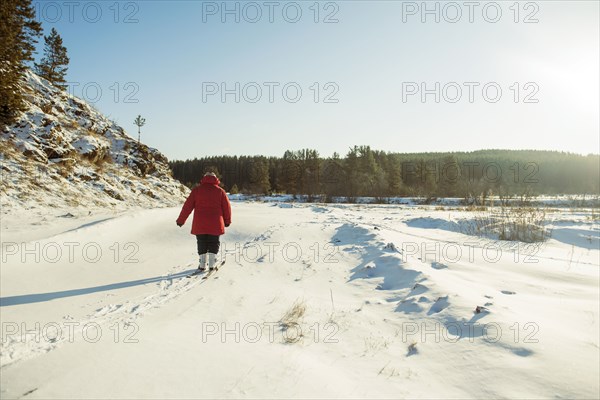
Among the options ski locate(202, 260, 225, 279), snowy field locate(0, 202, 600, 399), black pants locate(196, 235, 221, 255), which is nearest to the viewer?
snowy field locate(0, 202, 600, 399)

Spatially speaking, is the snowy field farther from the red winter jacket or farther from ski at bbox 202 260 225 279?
the red winter jacket

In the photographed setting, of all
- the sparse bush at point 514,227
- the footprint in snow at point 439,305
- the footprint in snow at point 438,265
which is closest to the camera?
the footprint in snow at point 439,305

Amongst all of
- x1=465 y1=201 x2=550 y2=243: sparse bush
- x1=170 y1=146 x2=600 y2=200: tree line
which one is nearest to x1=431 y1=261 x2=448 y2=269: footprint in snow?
x1=465 y1=201 x2=550 y2=243: sparse bush

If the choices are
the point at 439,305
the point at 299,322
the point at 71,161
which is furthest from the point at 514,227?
the point at 71,161

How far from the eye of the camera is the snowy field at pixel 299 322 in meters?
2.32

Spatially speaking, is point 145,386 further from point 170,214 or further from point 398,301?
point 170,214

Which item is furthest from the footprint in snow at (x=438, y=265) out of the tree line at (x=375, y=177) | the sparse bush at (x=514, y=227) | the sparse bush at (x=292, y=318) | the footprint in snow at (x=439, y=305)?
the tree line at (x=375, y=177)

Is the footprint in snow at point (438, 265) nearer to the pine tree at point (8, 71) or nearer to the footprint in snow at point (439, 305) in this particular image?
the footprint in snow at point (439, 305)

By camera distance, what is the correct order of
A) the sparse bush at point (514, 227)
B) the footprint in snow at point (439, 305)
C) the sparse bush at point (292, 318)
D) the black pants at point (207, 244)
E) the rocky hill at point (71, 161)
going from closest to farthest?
the sparse bush at point (292, 318) → the footprint in snow at point (439, 305) → the black pants at point (207, 244) → the sparse bush at point (514, 227) → the rocky hill at point (71, 161)

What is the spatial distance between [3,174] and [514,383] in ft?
52.4

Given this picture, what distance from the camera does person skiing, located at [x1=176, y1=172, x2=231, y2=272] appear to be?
6.14m

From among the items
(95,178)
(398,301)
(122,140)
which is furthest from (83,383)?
(122,140)

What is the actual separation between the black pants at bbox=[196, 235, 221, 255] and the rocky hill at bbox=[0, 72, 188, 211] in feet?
28.4

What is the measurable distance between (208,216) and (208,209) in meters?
0.16
